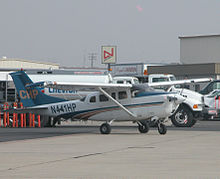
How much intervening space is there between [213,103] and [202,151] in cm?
1398

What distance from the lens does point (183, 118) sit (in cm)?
2683

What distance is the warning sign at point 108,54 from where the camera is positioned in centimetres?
7208

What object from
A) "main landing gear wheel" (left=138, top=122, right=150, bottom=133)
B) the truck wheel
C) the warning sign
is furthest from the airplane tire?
the warning sign

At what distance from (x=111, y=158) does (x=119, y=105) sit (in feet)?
28.8

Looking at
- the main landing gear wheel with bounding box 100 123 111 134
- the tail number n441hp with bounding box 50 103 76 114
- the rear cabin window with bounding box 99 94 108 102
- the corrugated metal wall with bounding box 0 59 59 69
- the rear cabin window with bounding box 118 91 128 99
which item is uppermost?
the corrugated metal wall with bounding box 0 59 59 69

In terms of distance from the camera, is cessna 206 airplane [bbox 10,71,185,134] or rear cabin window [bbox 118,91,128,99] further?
rear cabin window [bbox 118,91,128,99]

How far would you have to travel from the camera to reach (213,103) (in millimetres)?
28547

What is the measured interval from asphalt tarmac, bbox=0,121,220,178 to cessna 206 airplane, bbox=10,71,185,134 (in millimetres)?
2251

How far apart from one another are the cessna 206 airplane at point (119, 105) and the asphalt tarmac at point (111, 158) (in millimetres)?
2251

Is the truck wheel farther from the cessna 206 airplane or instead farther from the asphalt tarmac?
the asphalt tarmac

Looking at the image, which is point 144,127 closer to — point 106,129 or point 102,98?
point 106,129

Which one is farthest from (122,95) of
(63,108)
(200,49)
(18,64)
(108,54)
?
(18,64)

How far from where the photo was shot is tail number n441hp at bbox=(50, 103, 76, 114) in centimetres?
2361

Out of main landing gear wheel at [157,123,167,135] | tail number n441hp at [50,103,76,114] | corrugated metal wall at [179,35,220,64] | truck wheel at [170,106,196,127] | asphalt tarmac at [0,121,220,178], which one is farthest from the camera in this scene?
corrugated metal wall at [179,35,220,64]
